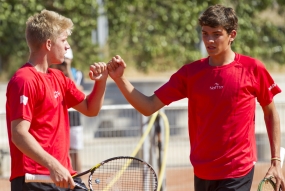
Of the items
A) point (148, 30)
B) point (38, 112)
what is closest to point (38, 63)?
point (38, 112)

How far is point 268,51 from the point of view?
1667cm

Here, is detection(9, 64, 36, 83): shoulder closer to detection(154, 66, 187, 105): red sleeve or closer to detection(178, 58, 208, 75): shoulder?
detection(154, 66, 187, 105): red sleeve

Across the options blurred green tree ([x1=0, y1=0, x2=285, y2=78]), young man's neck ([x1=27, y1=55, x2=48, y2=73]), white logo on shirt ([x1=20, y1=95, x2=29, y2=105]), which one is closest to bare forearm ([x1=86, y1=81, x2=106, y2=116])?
young man's neck ([x1=27, y1=55, x2=48, y2=73])

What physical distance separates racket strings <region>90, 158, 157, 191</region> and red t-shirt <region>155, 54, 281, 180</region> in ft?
1.40

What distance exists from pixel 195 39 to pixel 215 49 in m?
10.8

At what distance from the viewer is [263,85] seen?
480cm

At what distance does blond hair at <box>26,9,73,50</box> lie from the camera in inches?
183

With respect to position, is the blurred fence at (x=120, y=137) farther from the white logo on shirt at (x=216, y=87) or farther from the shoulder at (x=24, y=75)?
the shoulder at (x=24, y=75)

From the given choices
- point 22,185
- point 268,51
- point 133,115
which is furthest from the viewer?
point 268,51

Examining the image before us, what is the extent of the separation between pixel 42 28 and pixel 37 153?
0.93 meters

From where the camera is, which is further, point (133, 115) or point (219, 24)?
point (133, 115)

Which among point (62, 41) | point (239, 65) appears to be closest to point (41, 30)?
point (62, 41)

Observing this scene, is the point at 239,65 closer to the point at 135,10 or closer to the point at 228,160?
the point at 228,160

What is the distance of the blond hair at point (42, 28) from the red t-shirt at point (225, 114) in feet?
3.45
